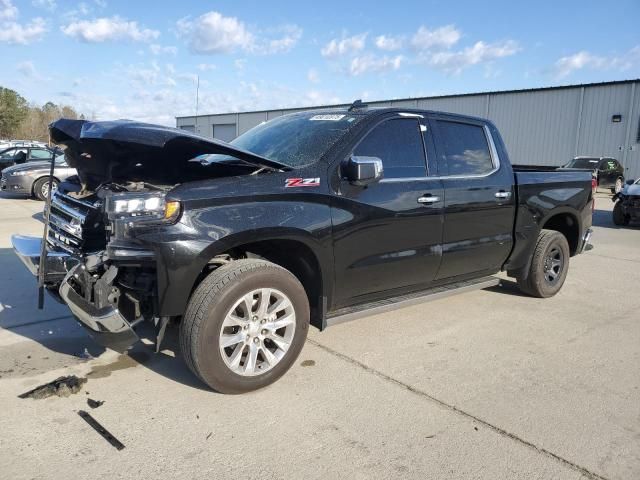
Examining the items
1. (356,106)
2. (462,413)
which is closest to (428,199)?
(356,106)

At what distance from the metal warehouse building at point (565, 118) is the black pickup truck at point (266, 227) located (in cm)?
2488

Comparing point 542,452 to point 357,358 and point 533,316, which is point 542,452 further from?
point 533,316

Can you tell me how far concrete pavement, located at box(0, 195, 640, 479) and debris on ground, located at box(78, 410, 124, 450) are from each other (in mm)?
42

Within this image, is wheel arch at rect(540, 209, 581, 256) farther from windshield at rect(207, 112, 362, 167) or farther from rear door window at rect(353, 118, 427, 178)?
windshield at rect(207, 112, 362, 167)

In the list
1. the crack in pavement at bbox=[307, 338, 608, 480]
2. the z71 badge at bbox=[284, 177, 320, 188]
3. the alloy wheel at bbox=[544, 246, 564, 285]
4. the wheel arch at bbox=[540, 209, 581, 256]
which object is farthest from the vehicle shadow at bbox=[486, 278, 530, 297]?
the z71 badge at bbox=[284, 177, 320, 188]

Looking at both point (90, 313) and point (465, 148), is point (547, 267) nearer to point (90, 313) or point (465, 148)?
point (465, 148)

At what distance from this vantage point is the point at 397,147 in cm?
422

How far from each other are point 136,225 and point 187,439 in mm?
1230

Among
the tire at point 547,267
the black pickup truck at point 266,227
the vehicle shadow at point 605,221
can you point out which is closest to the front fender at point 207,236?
the black pickup truck at point 266,227

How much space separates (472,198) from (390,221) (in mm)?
1061

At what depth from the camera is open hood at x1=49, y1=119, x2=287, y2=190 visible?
3.22m

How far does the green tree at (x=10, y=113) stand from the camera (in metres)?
63.1

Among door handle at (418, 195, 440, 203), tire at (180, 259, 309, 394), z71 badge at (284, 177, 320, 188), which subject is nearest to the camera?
tire at (180, 259, 309, 394)

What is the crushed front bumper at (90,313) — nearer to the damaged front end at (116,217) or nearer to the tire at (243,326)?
the damaged front end at (116,217)
